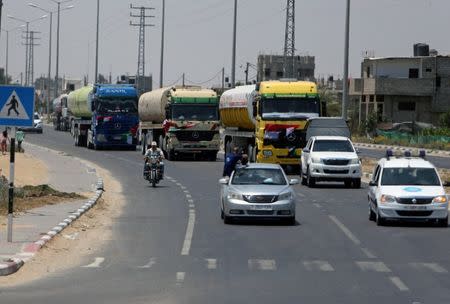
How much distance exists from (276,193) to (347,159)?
14.9 meters

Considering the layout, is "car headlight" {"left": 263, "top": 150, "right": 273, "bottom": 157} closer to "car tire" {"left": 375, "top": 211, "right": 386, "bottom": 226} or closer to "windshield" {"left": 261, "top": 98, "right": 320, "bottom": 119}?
"windshield" {"left": 261, "top": 98, "right": 320, "bottom": 119}

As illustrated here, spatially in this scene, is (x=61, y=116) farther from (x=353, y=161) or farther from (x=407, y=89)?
(x=353, y=161)

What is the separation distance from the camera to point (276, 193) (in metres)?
25.8

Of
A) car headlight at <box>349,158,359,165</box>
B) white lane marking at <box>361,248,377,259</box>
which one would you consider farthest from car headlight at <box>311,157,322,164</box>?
white lane marking at <box>361,248,377,259</box>

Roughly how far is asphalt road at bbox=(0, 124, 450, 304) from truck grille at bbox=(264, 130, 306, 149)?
13377 millimetres

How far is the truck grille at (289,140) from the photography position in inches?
1793

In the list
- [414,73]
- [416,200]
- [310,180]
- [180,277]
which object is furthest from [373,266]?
[414,73]

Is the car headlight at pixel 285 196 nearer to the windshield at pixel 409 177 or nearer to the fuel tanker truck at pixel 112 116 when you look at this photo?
the windshield at pixel 409 177

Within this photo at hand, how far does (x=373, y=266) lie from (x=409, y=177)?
8436mm

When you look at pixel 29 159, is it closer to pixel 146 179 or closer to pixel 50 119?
pixel 146 179

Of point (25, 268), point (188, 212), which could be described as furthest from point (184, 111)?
point (25, 268)

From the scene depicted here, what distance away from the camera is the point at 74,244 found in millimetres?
21703

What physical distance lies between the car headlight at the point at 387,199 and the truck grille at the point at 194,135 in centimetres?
3122

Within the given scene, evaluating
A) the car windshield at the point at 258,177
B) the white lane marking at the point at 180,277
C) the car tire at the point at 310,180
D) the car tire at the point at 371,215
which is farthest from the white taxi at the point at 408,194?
the car tire at the point at 310,180
